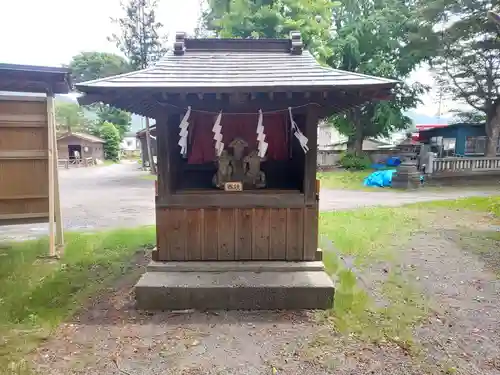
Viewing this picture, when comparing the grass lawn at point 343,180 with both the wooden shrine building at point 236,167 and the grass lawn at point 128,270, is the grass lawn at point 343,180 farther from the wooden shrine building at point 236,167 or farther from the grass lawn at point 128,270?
the wooden shrine building at point 236,167

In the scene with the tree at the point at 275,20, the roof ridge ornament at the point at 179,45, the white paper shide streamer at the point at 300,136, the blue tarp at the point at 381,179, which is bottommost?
the blue tarp at the point at 381,179

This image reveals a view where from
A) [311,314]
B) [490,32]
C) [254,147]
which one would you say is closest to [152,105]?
[254,147]

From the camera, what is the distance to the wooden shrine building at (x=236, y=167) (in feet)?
12.9

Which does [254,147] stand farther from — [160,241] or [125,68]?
[125,68]

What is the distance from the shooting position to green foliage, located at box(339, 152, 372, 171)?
22469 millimetres

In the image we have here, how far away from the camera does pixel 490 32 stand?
17.7m

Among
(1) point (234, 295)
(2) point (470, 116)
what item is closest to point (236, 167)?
(1) point (234, 295)

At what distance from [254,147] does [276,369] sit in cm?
297

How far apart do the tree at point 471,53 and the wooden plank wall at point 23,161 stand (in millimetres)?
19826

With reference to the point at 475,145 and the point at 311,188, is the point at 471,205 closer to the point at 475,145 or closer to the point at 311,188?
the point at 311,188

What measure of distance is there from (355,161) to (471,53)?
27.7 feet

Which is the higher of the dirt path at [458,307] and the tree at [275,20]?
the tree at [275,20]

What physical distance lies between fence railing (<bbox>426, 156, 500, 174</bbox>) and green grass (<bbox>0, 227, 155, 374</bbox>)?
13987mm

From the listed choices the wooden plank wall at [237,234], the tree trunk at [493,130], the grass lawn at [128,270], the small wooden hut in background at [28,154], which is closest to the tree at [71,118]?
the tree trunk at [493,130]
